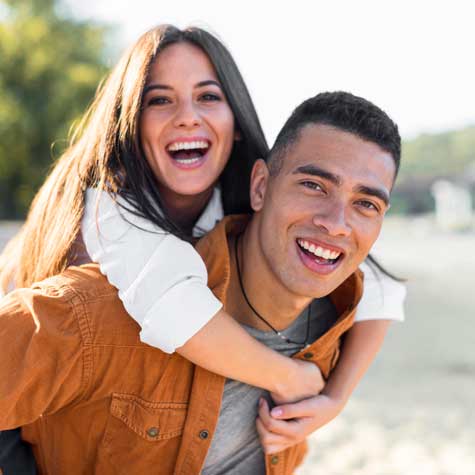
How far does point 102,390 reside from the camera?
6.90 feet

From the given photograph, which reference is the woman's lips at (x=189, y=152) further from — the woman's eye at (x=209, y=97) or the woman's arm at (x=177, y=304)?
the woman's arm at (x=177, y=304)

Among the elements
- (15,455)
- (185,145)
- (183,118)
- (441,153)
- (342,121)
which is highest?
(342,121)

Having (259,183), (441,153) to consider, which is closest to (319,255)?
(259,183)

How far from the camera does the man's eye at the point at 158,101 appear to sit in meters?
2.59

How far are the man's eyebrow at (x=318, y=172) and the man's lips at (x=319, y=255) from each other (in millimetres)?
216

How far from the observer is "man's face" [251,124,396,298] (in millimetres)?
2291

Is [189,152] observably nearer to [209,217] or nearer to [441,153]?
[209,217]

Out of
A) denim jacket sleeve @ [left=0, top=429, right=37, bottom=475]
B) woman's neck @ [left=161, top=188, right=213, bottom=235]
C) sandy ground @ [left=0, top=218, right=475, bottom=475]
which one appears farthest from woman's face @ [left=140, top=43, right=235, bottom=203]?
sandy ground @ [left=0, top=218, right=475, bottom=475]

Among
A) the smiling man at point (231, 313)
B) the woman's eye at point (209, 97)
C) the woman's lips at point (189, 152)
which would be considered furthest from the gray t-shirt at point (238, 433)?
the woman's eye at point (209, 97)

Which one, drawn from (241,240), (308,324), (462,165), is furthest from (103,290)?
(462,165)

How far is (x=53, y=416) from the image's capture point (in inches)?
86.0

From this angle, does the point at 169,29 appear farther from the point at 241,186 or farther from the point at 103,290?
the point at 103,290

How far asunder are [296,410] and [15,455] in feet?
3.06

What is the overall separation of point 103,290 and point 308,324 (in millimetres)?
859
